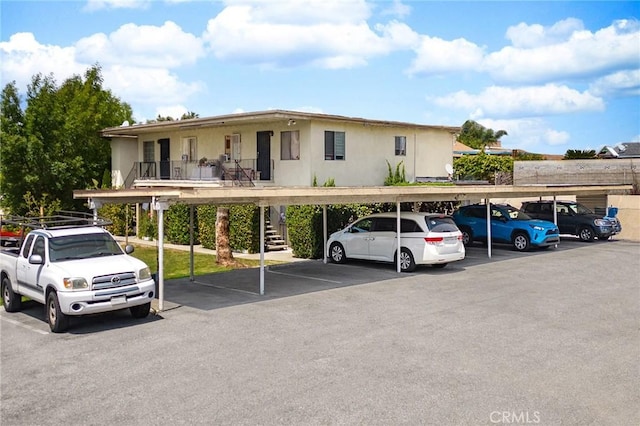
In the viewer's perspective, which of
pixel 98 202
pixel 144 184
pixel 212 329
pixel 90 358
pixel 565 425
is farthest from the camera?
pixel 144 184

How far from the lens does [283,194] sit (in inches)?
578

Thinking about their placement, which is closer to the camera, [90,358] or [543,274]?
[90,358]

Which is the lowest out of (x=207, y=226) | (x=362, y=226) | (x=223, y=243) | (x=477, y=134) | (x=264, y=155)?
(x=223, y=243)

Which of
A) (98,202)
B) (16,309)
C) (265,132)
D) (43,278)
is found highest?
(265,132)

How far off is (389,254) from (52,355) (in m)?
10.9

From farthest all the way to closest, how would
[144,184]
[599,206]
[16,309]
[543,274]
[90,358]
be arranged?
[599,206] → [144,184] → [543,274] → [16,309] → [90,358]

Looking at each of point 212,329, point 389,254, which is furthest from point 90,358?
point 389,254

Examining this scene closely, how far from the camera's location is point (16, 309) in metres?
13.6

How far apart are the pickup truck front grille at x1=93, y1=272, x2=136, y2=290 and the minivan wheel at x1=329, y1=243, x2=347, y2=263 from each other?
953 centimetres

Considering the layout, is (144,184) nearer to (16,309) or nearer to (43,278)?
(16,309)

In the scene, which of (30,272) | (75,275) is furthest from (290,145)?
(75,275)

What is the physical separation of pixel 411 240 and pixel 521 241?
302 inches

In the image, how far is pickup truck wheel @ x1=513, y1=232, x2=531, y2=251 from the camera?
933 inches

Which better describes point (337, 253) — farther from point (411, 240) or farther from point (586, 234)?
point (586, 234)
